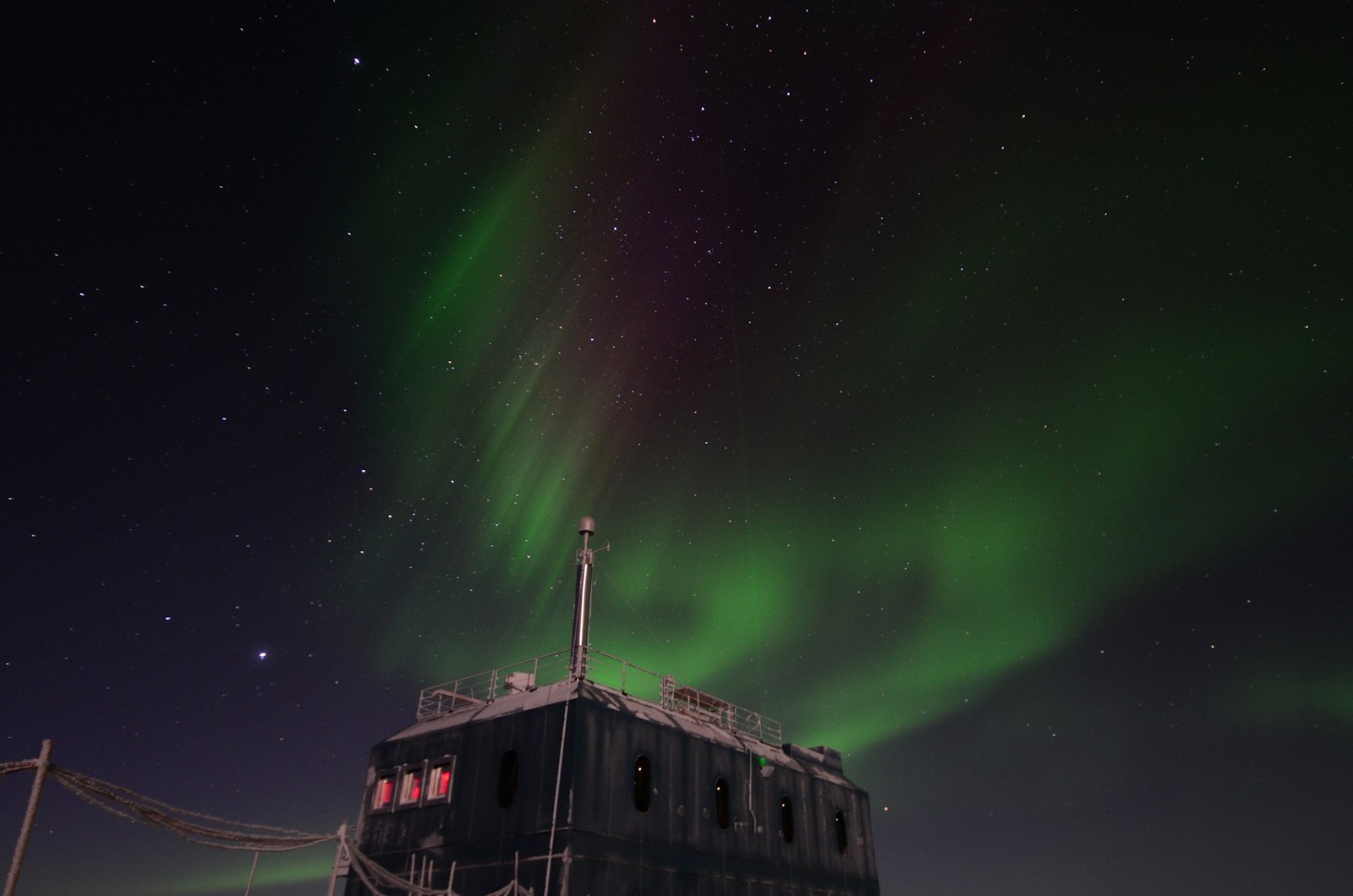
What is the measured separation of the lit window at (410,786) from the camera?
22.7 metres

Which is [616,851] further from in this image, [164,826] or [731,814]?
[164,826]

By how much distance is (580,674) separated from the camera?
22.0 meters

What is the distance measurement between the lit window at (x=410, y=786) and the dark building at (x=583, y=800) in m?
0.04

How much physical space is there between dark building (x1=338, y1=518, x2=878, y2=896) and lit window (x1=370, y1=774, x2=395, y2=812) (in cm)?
5

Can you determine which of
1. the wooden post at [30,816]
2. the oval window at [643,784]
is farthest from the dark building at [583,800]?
the wooden post at [30,816]

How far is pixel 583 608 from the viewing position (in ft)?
82.6

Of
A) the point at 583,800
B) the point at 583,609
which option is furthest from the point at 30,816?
the point at 583,609

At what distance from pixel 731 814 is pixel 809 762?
6.38 meters

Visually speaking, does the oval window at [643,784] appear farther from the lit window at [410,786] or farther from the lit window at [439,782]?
the lit window at [410,786]

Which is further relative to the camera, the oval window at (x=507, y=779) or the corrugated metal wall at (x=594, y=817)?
the oval window at (x=507, y=779)

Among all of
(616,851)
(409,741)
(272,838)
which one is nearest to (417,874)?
(409,741)

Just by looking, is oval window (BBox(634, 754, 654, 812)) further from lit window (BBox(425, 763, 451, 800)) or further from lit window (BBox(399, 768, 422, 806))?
lit window (BBox(399, 768, 422, 806))

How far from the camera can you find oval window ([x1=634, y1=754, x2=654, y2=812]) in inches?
814

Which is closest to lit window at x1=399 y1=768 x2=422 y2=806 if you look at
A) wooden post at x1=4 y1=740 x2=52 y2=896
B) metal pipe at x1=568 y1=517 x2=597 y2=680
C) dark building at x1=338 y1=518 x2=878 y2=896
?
dark building at x1=338 y1=518 x2=878 y2=896
